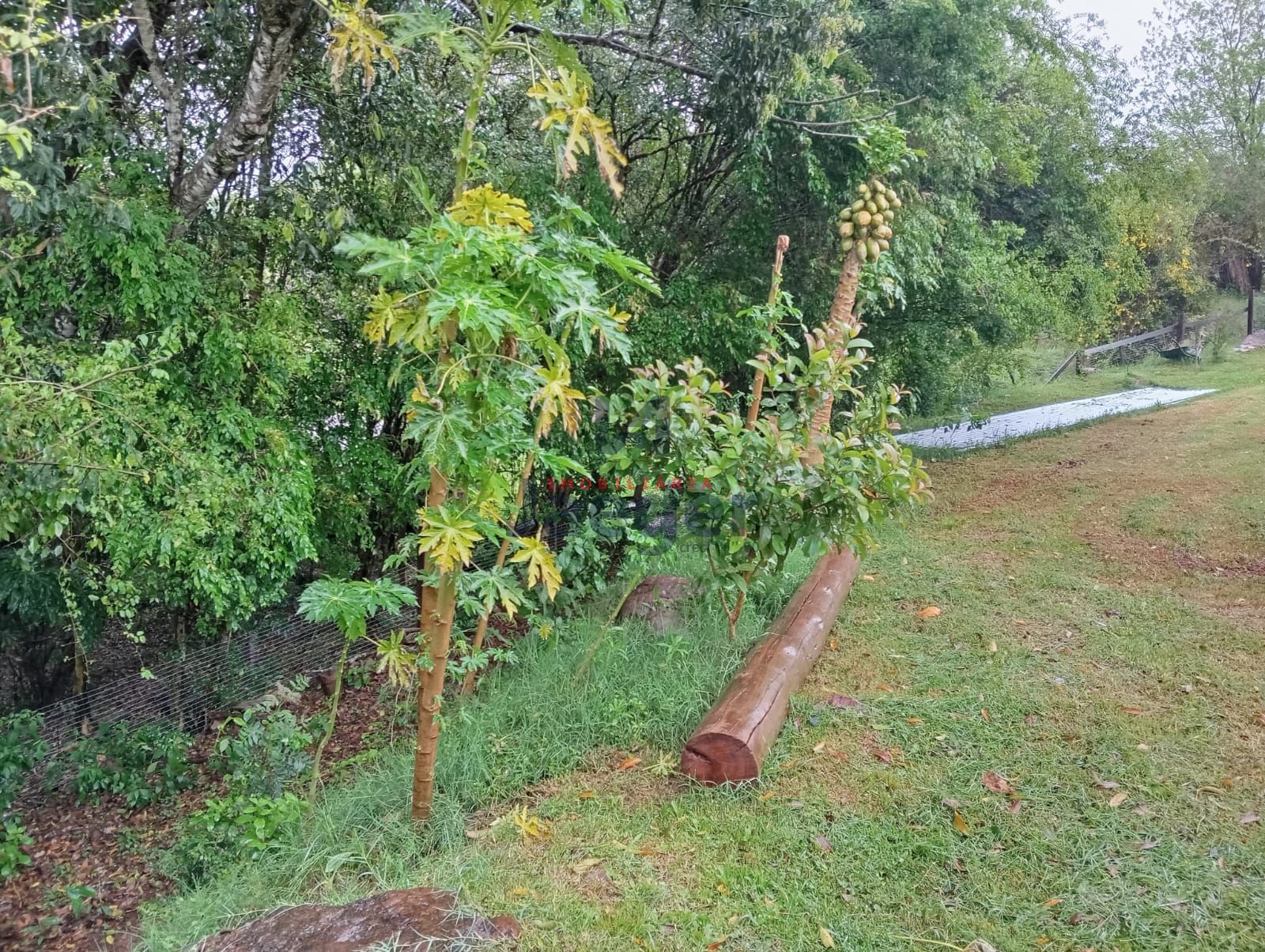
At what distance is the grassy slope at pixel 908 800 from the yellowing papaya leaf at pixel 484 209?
198 cm

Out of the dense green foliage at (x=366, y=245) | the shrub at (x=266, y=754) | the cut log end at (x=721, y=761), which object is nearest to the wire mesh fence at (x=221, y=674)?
the dense green foliage at (x=366, y=245)

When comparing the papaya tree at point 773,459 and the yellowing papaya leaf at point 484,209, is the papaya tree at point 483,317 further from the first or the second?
the papaya tree at point 773,459

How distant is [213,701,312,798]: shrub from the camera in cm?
411

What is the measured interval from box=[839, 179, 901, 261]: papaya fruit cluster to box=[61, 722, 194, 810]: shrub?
469cm

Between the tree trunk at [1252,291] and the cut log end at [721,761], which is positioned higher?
the tree trunk at [1252,291]

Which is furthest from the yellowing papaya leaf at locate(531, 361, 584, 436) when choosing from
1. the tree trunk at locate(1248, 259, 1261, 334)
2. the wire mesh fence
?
the tree trunk at locate(1248, 259, 1261, 334)

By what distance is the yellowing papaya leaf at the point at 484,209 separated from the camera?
241cm

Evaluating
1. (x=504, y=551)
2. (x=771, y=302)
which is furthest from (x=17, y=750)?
(x=771, y=302)

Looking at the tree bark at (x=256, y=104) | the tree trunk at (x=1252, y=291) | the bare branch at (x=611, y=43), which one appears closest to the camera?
the tree bark at (x=256, y=104)

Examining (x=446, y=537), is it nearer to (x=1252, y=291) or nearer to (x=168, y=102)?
(x=168, y=102)

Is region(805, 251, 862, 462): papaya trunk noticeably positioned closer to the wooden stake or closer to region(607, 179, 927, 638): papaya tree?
region(607, 179, 927, 638): papaya tree

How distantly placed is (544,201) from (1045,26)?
7.68 m

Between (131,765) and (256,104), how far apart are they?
351cm

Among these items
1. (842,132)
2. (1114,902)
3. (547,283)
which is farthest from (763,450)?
(842,132)
